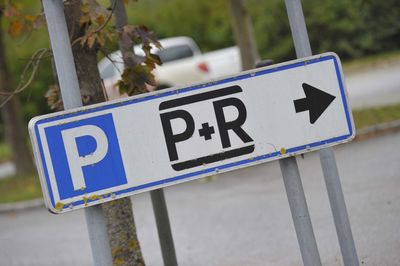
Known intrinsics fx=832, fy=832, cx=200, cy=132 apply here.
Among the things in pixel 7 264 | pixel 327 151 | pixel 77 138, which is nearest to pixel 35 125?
pixel 77 138

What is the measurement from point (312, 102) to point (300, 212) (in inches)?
18.8

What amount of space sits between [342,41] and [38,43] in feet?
33.2

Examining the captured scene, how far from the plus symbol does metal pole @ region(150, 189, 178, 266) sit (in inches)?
102

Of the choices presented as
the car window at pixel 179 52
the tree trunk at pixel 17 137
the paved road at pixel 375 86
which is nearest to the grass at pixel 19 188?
the tree trunk at pixel 17 137

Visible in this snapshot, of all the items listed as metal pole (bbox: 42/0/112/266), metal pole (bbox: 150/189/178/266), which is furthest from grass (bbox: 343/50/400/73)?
metal pole (bbox: 42/0/112/266)

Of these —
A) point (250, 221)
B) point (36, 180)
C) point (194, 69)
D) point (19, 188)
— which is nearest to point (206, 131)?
point (250, 221)

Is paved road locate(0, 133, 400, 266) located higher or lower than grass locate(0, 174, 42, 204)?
lower

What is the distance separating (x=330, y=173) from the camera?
3.91m

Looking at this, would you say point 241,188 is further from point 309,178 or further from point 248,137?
point 248,137

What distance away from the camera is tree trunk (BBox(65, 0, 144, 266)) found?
5.67 meters

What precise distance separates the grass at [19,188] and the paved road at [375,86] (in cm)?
625

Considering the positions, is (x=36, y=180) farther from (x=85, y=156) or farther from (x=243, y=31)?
(x=85, y=156)

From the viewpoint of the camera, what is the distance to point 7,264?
8.53 meters

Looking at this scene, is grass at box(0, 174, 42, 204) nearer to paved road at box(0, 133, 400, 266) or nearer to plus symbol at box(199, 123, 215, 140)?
paved road at box(0, 133, 400, 266)
